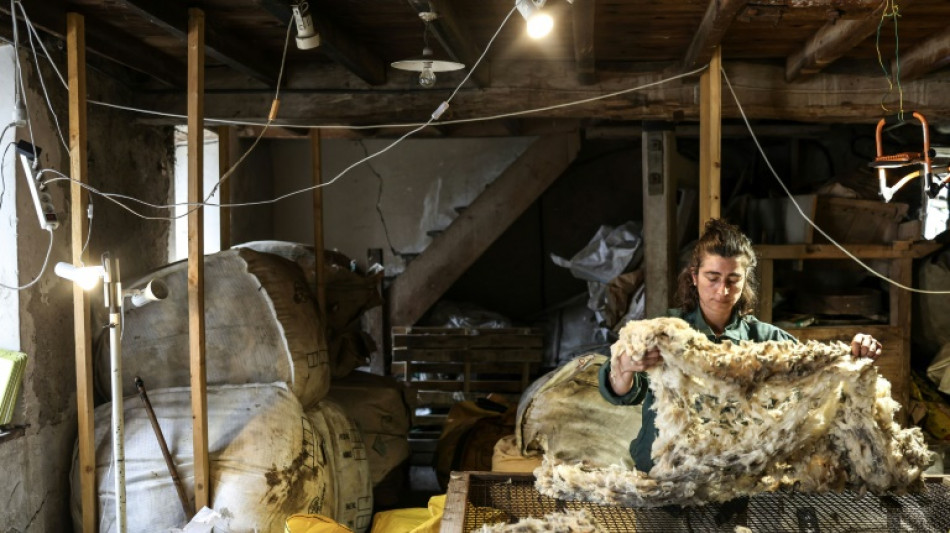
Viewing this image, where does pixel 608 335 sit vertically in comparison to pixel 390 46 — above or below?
below

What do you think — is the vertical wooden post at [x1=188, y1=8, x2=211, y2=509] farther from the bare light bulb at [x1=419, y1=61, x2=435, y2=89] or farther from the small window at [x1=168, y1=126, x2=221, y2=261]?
the small window at [x1=168, y1=126, x2=221, y2=261]

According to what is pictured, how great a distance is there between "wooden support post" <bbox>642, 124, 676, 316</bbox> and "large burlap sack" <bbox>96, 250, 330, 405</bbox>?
7.06 ft

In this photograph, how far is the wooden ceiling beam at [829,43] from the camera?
3.07 metres

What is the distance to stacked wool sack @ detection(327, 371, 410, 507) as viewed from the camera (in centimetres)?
495

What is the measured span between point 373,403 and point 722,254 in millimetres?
3022

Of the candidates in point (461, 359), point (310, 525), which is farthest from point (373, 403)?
point (310, 525)

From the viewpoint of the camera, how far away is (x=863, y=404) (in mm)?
2141

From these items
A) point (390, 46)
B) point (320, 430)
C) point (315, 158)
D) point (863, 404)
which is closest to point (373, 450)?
point (320, 430)

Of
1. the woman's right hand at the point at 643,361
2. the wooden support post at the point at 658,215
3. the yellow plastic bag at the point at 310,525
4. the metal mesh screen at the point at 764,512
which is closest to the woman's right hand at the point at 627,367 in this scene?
the woman's right hand at the point at 643,361

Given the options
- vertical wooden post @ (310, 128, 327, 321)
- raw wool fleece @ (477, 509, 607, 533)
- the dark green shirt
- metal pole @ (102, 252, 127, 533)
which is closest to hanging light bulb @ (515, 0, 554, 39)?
→ the dark green shirt

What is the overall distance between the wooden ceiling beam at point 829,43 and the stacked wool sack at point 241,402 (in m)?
2.81

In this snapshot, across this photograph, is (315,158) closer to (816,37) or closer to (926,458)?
(816,37)

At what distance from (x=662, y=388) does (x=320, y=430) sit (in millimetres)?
2363

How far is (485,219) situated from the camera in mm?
6375
